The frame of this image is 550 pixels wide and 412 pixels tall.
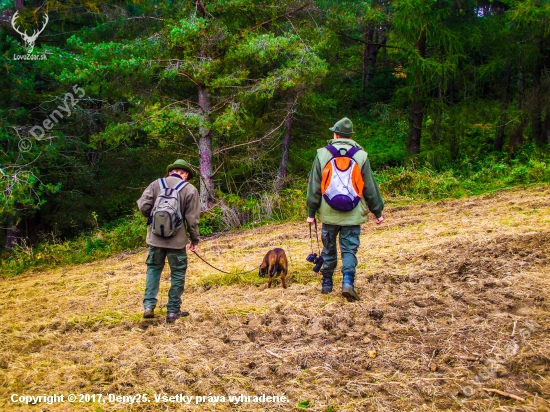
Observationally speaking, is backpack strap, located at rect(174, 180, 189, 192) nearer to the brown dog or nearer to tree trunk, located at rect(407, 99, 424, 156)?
the brown dog

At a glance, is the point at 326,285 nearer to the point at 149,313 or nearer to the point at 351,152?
the point at 351,152

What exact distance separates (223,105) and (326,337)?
928cm

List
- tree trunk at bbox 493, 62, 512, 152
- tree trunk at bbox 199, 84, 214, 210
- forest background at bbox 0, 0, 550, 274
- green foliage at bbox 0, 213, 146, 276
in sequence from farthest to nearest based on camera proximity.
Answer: tree trunk at bbox 493, 62, 512, 152 < tree trunk at bbox 199, 84, 214, 210 < forest background at bbox 0, 0, 550, 274 < green foliage at bbox 0, 213, 146, 276

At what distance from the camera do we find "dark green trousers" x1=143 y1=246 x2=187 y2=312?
5379 mm

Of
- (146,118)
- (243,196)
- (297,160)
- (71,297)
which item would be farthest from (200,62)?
(71,297)

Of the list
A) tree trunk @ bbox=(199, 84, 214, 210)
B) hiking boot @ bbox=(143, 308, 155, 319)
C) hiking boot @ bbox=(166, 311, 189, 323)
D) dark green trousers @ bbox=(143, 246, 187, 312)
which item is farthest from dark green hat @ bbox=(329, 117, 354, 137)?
tree trunk @ bbox=(199, 84, 214, 210)

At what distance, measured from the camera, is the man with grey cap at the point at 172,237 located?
528 cm

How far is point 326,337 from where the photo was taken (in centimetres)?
432

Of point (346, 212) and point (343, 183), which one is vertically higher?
point (343, 183)

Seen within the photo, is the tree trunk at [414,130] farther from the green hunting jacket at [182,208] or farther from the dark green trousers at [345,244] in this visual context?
the green hunting jacket at [182,208]

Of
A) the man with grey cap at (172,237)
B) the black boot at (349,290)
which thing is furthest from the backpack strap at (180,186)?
the black boot at (349,290)

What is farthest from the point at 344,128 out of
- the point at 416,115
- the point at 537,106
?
the point at 537,106

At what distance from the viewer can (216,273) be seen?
7.57m

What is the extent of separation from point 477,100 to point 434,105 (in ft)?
4.92
